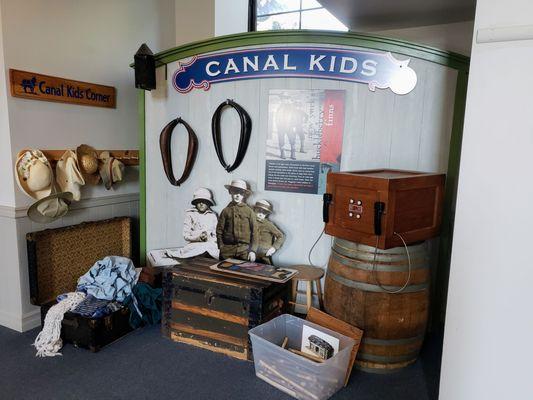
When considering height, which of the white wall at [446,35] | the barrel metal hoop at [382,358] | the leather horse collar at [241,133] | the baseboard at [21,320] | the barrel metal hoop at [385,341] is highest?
the white wall at [446,35]

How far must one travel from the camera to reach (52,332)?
2.28 m

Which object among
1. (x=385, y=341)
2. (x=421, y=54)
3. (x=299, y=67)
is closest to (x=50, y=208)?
(x=299, y=67)

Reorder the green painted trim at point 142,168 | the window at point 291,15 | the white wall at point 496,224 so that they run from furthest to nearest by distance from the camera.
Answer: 1. the window at point 291,15
2. the green painted trim at point 142,168
3. the white wall at point 496,224

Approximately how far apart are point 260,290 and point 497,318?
1107 millimetres

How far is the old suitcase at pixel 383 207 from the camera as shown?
5.97ft

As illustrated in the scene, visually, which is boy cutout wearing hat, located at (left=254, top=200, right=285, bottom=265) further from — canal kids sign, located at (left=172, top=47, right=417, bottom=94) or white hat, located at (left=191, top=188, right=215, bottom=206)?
canal kids sign, located at (left=172, top=47, right=417, bottom=94)

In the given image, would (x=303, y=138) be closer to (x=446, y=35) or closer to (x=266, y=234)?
(x=266, y=234)

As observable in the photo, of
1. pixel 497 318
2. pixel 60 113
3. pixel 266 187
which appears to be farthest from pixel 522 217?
pixel 60 113

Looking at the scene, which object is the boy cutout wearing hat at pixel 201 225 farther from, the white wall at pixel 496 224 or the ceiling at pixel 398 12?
the white wall at pixel 496 224

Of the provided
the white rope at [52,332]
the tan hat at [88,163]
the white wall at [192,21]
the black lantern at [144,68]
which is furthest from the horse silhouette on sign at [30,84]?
the white wall at [192,21]

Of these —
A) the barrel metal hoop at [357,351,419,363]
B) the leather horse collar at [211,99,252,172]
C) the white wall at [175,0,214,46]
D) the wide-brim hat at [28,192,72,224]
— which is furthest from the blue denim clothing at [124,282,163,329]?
the white wall at [175,0,214,46]

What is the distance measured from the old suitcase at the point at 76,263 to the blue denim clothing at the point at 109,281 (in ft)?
0.53

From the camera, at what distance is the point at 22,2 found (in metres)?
2.41

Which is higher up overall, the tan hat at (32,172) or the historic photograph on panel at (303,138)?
the historic photograph on panel at (303,138)
